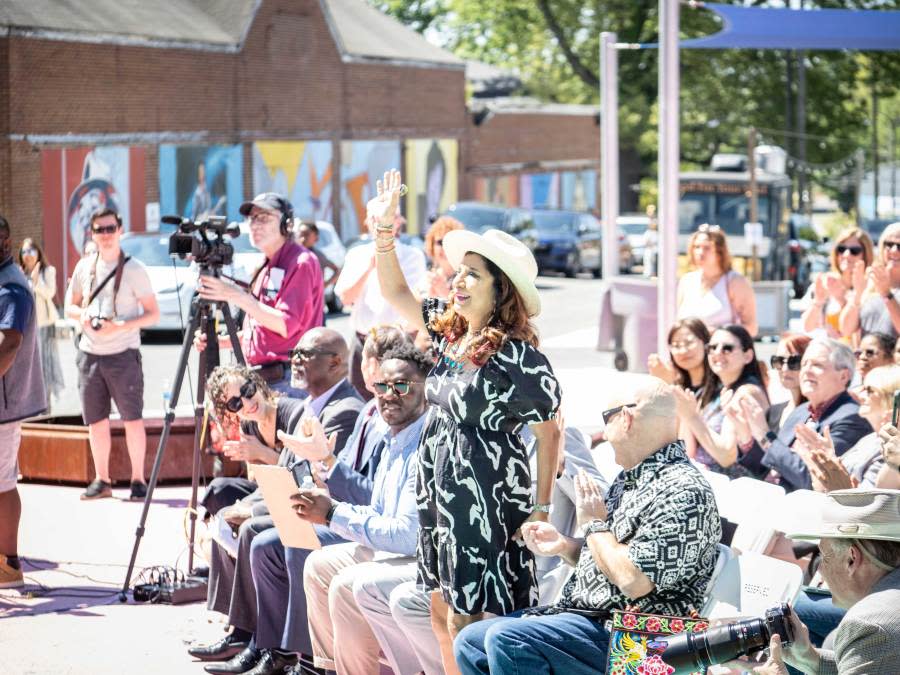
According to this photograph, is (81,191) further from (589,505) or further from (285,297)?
(589,505)

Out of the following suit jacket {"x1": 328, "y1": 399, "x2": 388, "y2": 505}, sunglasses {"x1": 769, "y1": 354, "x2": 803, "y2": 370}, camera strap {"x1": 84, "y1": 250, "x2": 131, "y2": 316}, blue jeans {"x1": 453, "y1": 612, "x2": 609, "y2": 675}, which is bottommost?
blue jeans {"x1": 453, "y1": 612, "x2": 609, "y2": 675}

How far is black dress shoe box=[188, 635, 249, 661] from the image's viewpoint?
624 cm

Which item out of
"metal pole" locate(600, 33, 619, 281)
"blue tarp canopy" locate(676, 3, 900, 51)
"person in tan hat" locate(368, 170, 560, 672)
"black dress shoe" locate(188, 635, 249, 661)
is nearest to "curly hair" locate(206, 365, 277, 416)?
"black dress shoe" locate(188, 635, 249, 661)

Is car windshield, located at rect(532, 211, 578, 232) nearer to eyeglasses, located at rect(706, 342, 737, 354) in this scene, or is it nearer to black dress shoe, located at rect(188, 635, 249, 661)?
eyeglasses, located at rect(706, 342, 737, 354)

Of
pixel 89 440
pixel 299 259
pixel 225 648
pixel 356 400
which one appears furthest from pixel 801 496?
pixel 89 440

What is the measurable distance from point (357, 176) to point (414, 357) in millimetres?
32271

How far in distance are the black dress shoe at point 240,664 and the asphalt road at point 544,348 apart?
8.56 feet

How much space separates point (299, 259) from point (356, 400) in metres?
1.38

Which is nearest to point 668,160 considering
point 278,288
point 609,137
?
point 609,137

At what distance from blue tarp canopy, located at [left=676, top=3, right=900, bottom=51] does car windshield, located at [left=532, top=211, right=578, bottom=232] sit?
21.2m

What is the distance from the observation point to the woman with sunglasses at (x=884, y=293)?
28.1 feet

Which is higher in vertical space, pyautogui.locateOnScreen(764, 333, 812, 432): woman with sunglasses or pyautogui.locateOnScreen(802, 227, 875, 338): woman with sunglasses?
pyautogui.locateOnScreen(802, 227, 875, 338): woman with sunglasses

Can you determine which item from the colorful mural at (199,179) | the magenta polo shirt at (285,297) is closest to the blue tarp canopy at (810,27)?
the magenta polo shirt at (285,297)

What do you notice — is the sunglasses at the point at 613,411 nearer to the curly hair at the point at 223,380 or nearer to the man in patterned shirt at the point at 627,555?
the man in patterned shirt at the point at 627,555
